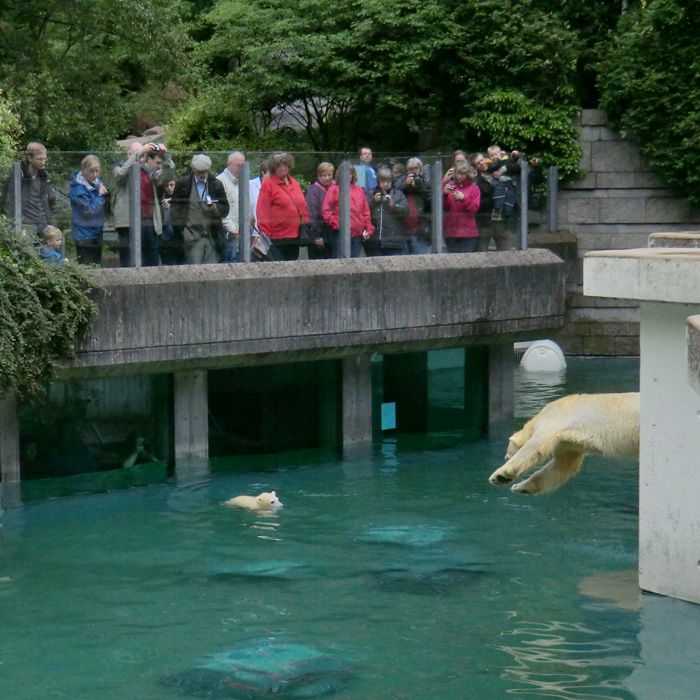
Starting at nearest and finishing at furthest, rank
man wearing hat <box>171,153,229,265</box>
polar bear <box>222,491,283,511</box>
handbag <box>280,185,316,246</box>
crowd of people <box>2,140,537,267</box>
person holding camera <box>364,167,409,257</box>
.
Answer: polar bear <box>222,491,283,511</box>
crowd of people <box>2,140,537,267</box>
man wearing hat <box>171,153,229,265</box>
handbag <box>280,185,316,246</box>
person holding camera <box>364,167,409,257</box>

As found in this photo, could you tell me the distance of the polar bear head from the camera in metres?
12.6

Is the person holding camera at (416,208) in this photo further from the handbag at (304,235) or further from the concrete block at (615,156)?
the concrete block at (615,156)

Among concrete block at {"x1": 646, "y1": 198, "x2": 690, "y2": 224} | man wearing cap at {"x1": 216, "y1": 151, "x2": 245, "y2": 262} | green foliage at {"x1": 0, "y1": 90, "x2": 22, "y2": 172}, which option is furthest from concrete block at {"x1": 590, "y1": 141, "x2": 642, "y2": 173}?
green foliage at {"x1": 0, "y1": 90, "x2": 22, "y2": 172}

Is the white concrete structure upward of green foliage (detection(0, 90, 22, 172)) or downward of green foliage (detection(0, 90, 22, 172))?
downward

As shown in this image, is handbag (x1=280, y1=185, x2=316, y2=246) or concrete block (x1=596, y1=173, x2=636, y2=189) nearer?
handbag (x1=280, y1=185, x2=316, y2=246)

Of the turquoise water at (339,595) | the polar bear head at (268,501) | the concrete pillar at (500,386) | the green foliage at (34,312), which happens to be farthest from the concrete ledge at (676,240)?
the concrete pillar at (500,386)

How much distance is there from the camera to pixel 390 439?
1648cm

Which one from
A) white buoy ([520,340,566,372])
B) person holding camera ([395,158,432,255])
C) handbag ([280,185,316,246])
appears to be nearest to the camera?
handbag ([280,185,316,246])

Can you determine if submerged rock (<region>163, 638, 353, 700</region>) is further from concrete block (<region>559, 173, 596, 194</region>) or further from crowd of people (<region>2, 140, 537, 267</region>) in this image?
concrete block (<region>559, 173, 596, 194</region>)

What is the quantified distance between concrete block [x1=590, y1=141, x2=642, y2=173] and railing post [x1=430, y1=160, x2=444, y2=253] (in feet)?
26.4

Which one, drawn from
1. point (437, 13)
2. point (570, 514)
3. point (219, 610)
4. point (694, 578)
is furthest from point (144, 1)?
point (694, 578)

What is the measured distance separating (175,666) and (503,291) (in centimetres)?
850

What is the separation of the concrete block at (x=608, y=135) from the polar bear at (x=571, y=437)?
556 inches

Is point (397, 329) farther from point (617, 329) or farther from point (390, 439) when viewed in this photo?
point (617, 329)
